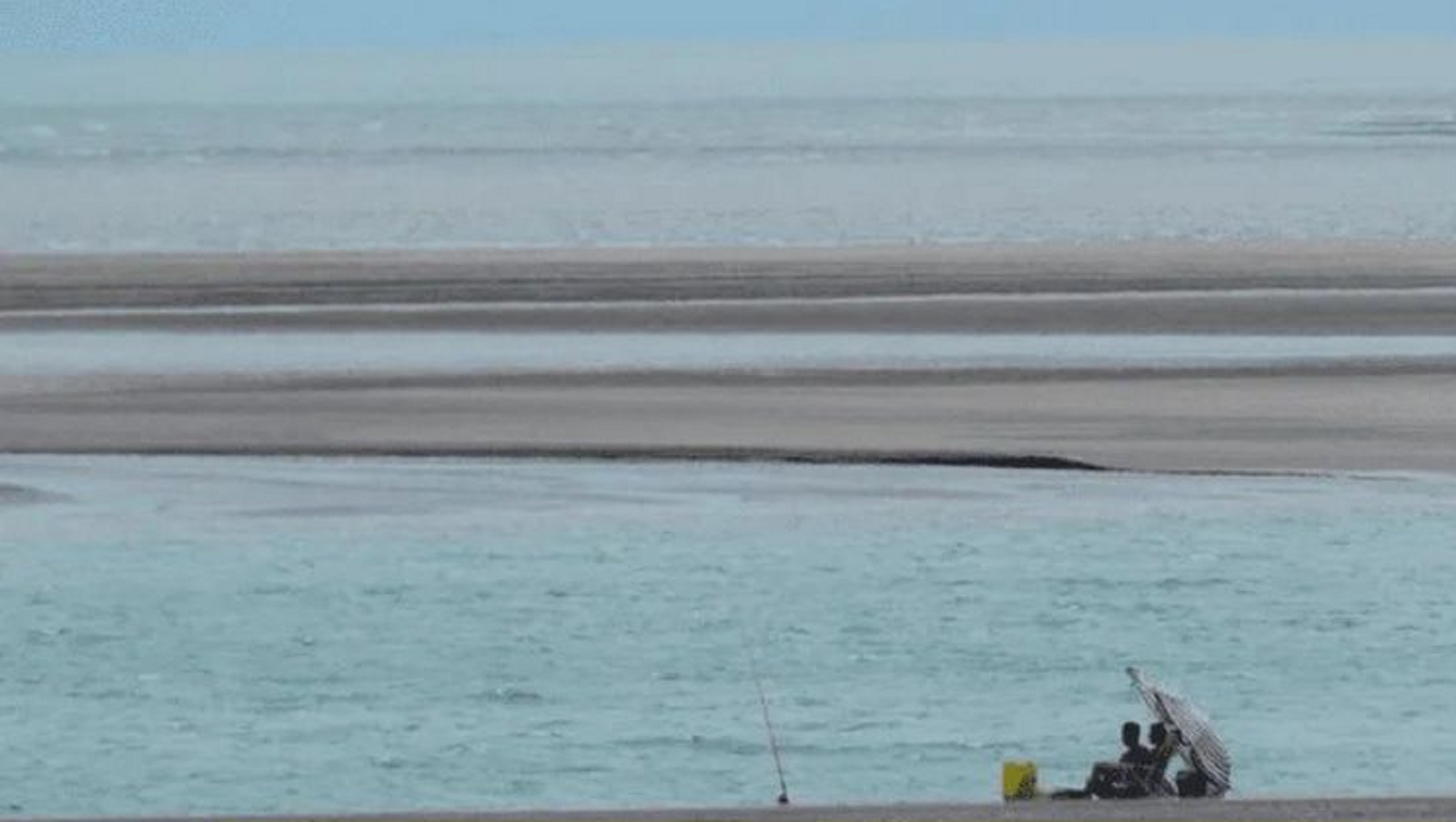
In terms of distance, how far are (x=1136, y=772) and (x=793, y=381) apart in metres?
18.2

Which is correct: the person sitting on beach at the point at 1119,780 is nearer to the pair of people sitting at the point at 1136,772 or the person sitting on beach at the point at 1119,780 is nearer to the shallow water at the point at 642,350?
the pair of people sitting at the point at 1136,772

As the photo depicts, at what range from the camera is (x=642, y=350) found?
3422 centimetres

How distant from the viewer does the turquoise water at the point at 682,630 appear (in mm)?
15016

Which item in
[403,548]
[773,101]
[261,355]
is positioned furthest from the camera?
[773,101]

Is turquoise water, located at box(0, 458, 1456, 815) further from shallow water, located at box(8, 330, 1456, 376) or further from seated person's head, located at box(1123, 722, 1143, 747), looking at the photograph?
shallow water, located at box(8, 330, 1456, 376)

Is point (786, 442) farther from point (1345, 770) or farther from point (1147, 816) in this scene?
point (1147, 816)

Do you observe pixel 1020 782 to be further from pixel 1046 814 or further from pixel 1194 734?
pixel 1046 814

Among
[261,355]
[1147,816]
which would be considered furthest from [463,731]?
[261,355]

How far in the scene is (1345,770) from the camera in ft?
48.5

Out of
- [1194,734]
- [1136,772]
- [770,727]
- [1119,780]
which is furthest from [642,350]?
[1119,780]

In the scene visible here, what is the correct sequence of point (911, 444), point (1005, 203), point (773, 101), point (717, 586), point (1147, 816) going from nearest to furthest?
point (1147, 816) → point (717, 586) → point (911, 444) → point (1005, 203) → point (773, 101)

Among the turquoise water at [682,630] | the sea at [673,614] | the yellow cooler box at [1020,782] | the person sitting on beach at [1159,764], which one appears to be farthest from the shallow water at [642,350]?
the yellow cooler box at [1020,782]

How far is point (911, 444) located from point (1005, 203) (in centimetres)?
4256

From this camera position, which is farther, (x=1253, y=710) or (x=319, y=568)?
(x=319, y=568)
